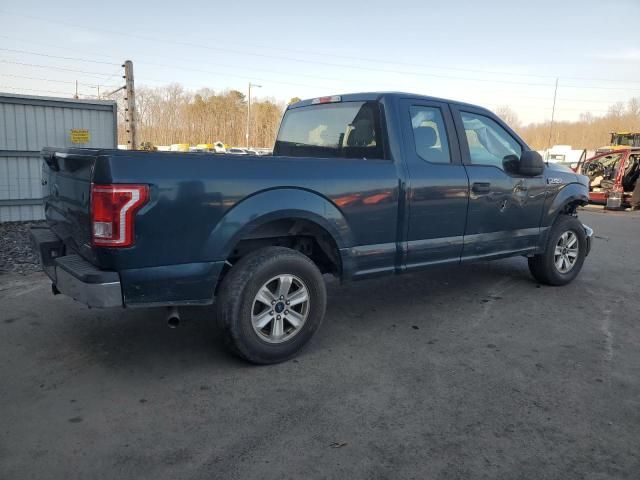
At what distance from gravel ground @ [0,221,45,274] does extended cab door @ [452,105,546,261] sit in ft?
14.0

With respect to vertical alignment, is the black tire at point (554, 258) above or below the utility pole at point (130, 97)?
below

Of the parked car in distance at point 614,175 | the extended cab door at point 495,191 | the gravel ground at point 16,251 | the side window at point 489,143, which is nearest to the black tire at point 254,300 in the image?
the extended cab door at point 495,191

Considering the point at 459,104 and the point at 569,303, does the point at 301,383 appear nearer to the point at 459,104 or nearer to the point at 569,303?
the point at 459,104

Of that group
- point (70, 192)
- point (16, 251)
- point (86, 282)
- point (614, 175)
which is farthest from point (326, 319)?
point (614, 175)

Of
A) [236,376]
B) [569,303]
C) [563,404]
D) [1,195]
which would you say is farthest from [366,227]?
[1,195]

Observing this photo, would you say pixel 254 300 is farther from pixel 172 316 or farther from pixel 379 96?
pixel 379 96

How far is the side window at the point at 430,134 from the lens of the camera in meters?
4.37

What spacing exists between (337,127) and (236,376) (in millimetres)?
2400

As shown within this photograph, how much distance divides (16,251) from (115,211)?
497 cm

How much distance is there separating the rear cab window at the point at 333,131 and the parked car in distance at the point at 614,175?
44.2 ft

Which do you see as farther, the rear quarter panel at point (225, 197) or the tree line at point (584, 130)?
the tree line at point (584, 130)

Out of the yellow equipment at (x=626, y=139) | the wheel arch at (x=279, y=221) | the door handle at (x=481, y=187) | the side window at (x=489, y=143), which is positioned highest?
the yellow equipment at (x=626, y=139)

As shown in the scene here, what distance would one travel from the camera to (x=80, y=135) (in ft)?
31.4

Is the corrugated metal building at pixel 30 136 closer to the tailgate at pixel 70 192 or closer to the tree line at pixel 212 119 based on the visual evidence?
the tailgate at pixel 70 192
